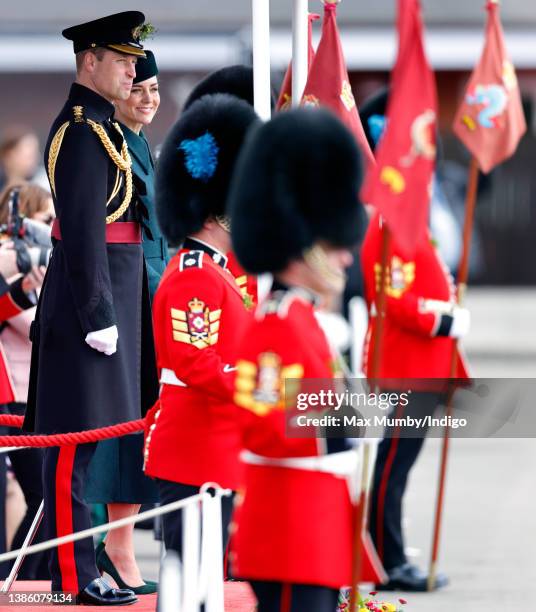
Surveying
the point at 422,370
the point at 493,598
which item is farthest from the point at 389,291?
the point at 493,598

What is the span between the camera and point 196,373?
4082 mm

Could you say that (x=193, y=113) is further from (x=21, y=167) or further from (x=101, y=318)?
(x=21, y=167)

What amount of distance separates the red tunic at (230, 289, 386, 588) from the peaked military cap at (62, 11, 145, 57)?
1706mm

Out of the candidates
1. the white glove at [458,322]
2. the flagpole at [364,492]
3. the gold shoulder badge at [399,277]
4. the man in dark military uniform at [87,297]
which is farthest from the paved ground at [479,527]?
the flagpole at [364,492]

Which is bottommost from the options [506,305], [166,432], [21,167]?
[506,305]

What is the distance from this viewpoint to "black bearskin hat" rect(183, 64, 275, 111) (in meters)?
5.62

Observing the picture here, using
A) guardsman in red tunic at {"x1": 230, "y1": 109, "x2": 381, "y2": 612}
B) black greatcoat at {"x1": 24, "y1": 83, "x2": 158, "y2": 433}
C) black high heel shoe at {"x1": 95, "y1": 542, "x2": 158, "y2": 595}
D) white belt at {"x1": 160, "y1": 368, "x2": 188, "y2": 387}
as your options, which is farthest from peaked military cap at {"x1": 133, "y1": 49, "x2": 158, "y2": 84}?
guardsman in red tunic at {"x1": 230, "y1": 109, "x2": 381, "y2": 612}

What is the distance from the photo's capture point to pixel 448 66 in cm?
1678

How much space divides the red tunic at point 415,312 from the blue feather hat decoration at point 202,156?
186 cm

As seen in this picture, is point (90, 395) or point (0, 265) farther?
point (0, 265)

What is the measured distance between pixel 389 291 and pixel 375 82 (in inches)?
446

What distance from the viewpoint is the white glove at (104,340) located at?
457 centimetres

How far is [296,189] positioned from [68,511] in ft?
5.65

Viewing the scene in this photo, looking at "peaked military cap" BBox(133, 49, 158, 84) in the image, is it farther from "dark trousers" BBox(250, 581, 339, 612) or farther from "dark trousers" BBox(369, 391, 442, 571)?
"dark trousers" BBox(250, 581, 339, 612)
